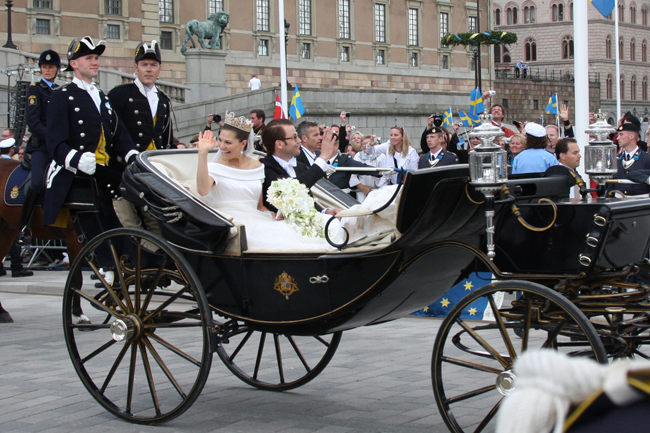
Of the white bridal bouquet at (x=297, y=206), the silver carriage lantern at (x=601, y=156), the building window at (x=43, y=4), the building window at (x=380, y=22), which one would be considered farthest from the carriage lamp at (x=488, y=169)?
the building window at (x=380, y=22)

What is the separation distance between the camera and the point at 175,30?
43.8 m

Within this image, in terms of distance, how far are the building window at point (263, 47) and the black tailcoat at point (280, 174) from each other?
42585 millimetres

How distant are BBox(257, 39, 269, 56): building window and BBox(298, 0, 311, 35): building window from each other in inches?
111

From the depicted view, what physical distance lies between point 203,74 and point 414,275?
105ft

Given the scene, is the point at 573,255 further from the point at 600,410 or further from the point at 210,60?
the point at 210,60

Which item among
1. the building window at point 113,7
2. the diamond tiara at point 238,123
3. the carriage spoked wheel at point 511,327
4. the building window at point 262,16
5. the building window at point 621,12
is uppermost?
the building window at point 621,12

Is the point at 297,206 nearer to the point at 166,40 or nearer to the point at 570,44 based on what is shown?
the point at 166,40

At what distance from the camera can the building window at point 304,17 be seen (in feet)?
164

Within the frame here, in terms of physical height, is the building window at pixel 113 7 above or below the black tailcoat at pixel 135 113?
above

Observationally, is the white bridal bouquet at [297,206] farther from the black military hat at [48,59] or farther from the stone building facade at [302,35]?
the stone building facade at [302,35]

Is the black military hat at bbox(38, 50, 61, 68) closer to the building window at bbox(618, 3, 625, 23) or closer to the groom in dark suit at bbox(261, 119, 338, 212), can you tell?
the groom in dark suit at bbox(261, 119, 338, 212)

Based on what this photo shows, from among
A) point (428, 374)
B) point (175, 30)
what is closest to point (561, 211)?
point (428, 374)

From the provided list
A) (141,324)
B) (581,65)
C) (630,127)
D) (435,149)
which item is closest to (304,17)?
(435,149)

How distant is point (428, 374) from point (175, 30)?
4004cm
